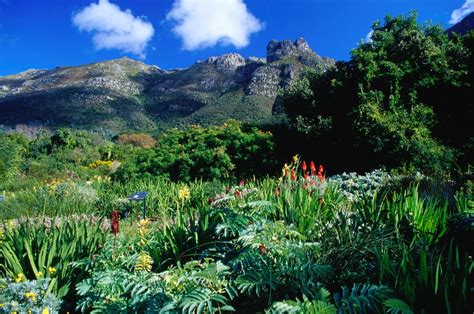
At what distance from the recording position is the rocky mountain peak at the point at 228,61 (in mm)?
70875

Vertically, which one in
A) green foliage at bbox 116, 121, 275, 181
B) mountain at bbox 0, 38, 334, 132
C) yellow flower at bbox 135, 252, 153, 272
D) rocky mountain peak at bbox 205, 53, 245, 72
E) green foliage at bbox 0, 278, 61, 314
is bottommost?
green foliage at bbox 0, 278, 61, 314

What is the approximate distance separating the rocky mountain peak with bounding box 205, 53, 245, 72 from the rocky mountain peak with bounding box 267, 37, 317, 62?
8356 mm

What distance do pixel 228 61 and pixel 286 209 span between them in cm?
7049

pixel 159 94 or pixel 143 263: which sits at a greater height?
pixel 159 94

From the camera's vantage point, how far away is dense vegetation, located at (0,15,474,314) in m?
2.94

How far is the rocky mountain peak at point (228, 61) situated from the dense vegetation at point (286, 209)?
168ft

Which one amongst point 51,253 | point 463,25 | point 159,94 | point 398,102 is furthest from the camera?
point 159,94

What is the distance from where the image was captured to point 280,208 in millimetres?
4590

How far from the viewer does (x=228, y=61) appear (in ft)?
239

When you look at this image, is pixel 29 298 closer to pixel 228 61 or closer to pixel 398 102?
pixel 398 102

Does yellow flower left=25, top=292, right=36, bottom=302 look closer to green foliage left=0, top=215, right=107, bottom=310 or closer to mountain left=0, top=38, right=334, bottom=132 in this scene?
green foliage left=0, top=215, right=107, bottom=310

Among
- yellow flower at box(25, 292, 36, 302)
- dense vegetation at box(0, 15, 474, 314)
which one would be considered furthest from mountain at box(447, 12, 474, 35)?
yellow flower at box(25, 292, 36, 302)

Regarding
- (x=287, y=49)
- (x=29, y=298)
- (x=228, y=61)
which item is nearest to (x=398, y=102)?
(x=29, y=298)

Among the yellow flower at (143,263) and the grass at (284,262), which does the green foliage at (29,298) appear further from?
the yellow flower at (143,263)
